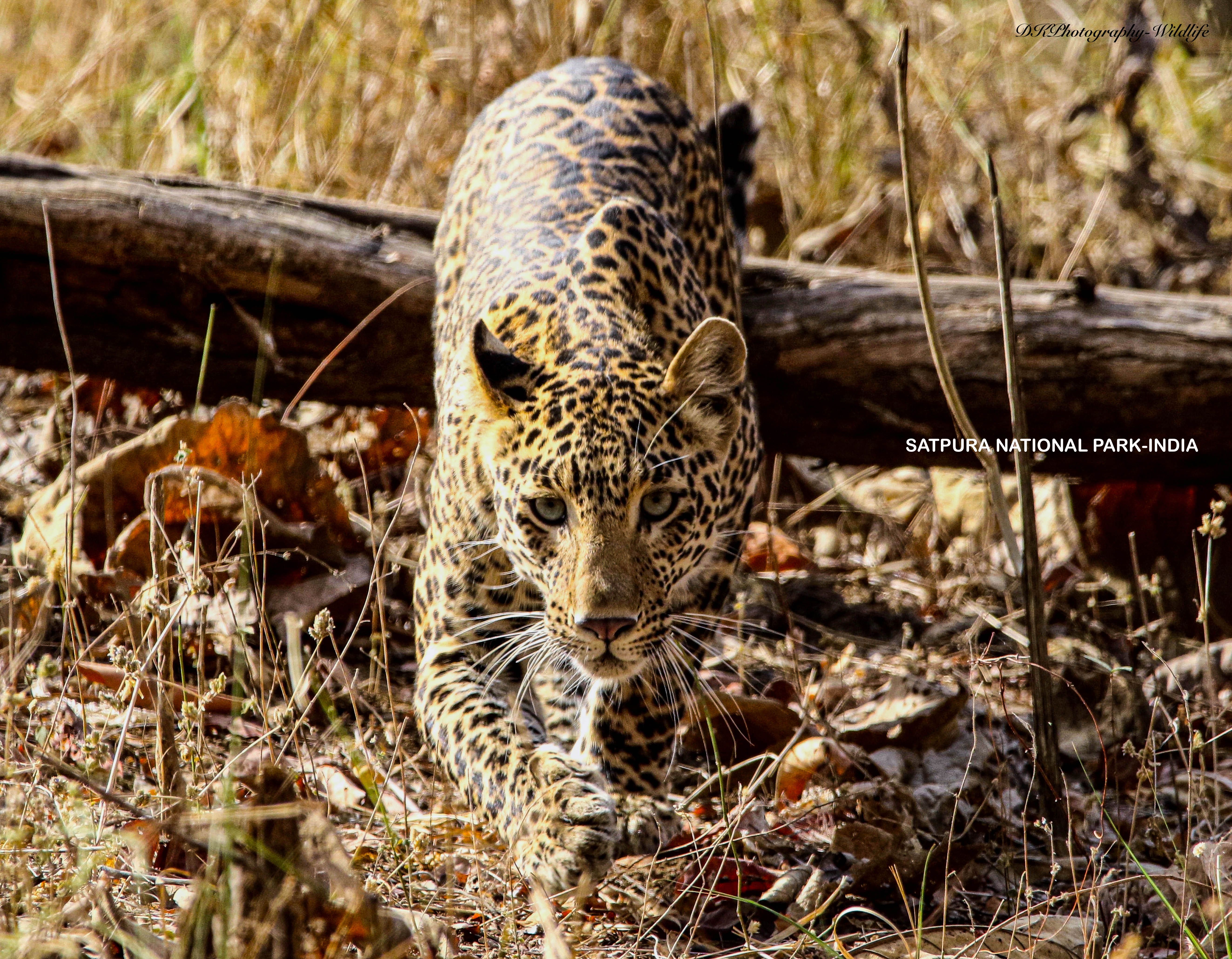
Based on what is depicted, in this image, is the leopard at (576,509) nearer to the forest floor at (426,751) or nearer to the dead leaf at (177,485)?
the forest floor at (426,751)

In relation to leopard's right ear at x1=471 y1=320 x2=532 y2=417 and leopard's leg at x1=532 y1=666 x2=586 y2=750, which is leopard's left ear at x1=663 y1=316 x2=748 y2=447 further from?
leopard's leg at x1=532 y1=666 x2=586 y2=750

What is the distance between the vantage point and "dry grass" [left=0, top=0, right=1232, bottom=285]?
9.02 meters

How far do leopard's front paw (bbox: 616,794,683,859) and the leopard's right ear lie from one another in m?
1.42

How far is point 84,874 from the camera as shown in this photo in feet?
10.0

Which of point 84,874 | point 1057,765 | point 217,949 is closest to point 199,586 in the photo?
point 84,874

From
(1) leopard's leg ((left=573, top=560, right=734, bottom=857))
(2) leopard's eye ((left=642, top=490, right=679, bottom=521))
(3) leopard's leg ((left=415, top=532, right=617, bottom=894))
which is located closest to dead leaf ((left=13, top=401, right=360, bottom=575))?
(3) leopard's leg ((left=415, top=532, right=617, bottom=894))

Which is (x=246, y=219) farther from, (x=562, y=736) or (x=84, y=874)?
(x=84, y=874)

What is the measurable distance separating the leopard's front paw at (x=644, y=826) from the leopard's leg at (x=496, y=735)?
147mm

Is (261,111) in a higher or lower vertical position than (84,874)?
higher

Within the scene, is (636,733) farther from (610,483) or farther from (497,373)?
(497,373)

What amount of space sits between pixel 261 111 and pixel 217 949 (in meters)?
7.49

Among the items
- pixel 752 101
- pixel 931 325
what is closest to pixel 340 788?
pixel 931 325

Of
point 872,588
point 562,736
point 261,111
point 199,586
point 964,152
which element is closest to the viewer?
point 199,586

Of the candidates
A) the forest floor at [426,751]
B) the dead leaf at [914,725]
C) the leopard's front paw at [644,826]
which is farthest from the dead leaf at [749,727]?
the leopard's front paw at [644,826]
